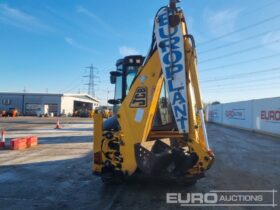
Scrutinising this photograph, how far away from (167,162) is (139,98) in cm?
130

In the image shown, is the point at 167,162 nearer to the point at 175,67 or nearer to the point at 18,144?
the point at 175,67

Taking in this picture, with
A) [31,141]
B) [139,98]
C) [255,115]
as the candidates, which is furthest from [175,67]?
[255,115]

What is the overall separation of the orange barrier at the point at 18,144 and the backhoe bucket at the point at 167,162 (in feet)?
27.3

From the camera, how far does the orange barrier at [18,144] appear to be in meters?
12.0

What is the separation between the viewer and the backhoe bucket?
496 cm

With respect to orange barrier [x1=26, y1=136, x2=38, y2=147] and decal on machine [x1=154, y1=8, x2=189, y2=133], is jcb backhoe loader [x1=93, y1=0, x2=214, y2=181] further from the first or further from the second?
orange barrier [x1=26, y1=136, x2=38, y2=147]

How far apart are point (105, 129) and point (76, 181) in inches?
59.9

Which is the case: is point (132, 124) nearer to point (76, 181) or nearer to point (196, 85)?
point (196, 85)

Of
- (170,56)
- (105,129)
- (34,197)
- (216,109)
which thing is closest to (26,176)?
(34,197)

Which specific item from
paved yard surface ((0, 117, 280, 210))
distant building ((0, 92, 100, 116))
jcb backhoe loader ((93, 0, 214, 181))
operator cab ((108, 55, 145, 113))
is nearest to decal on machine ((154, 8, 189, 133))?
jcb backhoe loader ((93, 0, 214, 181))

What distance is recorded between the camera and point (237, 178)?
24.3 ft

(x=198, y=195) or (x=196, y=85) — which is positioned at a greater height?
(x=196, y=85)

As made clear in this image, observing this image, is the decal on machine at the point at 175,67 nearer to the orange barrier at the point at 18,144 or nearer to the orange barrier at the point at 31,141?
the orange barrier at the point at 18,144

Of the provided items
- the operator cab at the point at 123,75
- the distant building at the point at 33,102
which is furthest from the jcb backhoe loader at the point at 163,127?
the distant building at the point at 33,102
